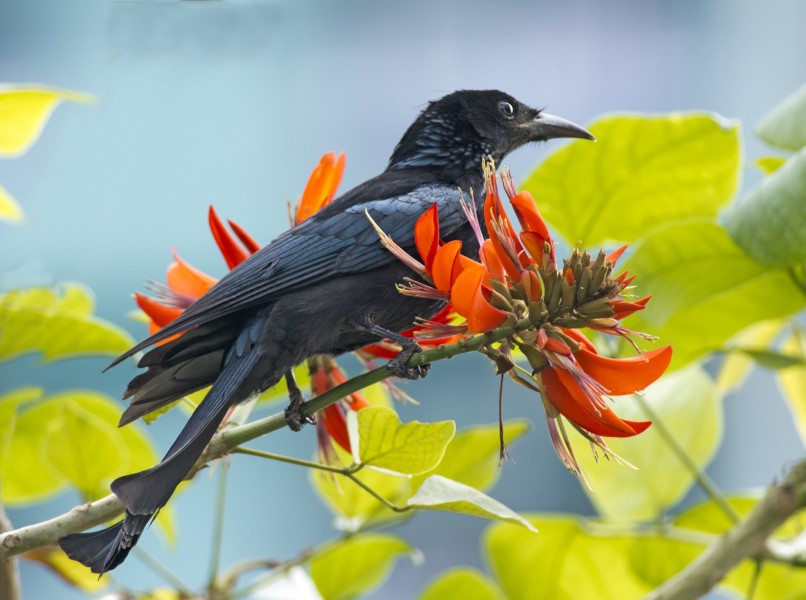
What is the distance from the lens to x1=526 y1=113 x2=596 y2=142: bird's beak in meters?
1.63

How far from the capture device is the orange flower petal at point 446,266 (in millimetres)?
999

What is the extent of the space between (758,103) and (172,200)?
10.6ft

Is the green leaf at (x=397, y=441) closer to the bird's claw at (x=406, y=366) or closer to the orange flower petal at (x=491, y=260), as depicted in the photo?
the bird's claw at (x=406, y=366)

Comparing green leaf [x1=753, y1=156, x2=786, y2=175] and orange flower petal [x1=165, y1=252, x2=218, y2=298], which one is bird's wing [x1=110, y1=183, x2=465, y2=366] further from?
green leaf [x1=753, y1=156, x2=786, y2=175]

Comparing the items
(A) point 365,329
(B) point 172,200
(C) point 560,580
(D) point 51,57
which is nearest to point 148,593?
(A) point 365,329

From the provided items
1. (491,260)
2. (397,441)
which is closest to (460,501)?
(397,441)

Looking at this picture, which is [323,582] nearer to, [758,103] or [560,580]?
[560,580]

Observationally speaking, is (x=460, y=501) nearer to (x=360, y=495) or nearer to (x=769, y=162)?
(x=360, y=495)

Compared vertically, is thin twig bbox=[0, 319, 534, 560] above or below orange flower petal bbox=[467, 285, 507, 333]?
below

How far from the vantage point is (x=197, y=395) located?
4.40ft

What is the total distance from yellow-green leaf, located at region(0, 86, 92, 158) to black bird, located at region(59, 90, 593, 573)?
0.33 metres

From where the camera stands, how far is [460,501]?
0.94 meters

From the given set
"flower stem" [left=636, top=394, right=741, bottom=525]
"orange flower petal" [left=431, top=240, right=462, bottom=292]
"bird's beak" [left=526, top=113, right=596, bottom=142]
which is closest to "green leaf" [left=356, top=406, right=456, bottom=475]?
"orange flower petal" [left=431, top=240, right=462, bottom=292]

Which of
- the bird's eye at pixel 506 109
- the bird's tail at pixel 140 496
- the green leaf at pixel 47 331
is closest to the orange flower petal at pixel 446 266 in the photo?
the bird's tail at pixel 140 496
